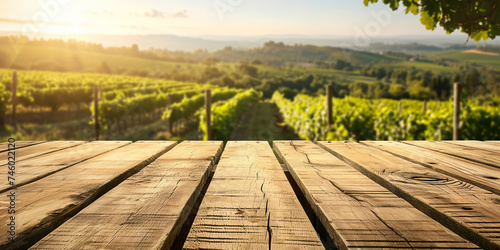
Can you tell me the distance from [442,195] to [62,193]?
3.96 feet

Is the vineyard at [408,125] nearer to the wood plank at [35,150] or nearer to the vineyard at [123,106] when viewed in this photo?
the vineyard at [123,106]

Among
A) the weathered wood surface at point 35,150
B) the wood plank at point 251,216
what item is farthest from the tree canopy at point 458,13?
the weathered wood surface at point 35,150

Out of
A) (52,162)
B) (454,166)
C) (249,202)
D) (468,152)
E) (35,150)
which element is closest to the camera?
(249,202)

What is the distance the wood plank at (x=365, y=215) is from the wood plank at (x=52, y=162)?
1023 mm

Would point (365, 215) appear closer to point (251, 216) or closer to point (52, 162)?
point (251, 216)

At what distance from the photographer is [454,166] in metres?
1.47

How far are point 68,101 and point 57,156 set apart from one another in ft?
78.1

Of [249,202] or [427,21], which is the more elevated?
[427,21]

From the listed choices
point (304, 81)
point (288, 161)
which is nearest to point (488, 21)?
point (288, 161)

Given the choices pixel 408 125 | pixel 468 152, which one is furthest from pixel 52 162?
pixel 408 125

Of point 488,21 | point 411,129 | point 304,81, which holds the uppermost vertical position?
point 304,81

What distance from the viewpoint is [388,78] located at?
73.3m

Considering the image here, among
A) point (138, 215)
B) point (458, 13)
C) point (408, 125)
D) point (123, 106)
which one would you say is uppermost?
point (458, 13)

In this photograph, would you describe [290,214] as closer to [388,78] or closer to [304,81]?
[304,81]
